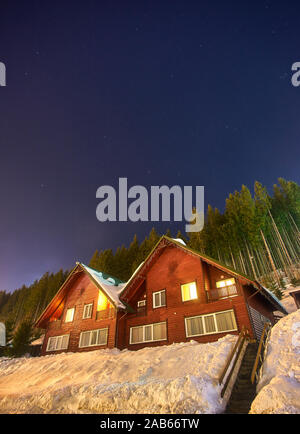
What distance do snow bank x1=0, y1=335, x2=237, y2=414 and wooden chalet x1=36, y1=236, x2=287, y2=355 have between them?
3185 mm

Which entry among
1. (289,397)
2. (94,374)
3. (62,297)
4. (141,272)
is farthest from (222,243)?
(289,397)

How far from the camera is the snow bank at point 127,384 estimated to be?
8.77 metres

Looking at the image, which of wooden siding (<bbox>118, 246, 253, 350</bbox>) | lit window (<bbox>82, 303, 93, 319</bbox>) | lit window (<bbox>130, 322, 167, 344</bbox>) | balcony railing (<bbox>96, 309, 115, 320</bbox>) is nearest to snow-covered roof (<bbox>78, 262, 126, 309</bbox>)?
balcony railing (<bbox>96, 309, 115, 320</bbox>)

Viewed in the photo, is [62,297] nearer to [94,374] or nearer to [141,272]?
[141,272]

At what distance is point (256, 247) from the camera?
159 feet

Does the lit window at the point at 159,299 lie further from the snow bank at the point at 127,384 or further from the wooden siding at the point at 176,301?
the snow bank at the point at 127,384

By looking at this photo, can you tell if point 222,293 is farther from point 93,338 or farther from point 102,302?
point 93,338

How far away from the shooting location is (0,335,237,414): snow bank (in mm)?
8773

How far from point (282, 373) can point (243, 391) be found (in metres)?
2.09

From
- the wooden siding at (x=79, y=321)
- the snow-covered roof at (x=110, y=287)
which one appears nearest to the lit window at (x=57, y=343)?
the wooden siding at (x=79, y=321)

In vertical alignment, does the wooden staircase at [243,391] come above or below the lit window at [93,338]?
above

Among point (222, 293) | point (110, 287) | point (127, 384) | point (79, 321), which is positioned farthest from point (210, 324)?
point (79, 321)

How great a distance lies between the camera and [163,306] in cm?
2141

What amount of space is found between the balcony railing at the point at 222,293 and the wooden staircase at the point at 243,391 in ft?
17.4
